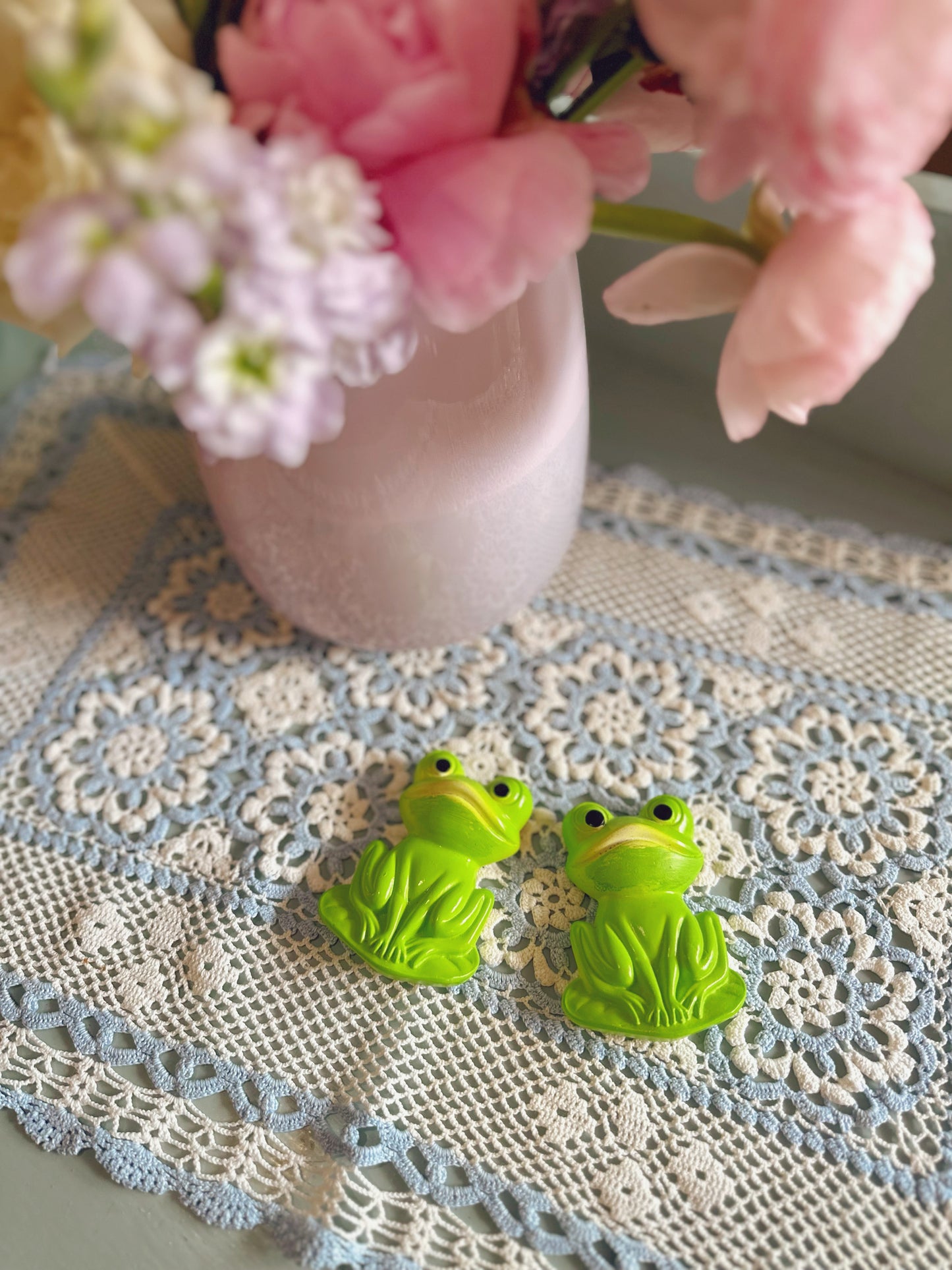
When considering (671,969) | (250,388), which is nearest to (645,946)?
(671,969)

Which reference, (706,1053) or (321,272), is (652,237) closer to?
(321,272)

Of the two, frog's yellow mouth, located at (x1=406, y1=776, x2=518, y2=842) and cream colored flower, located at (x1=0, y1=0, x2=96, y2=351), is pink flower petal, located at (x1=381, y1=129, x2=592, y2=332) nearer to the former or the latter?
cream colored flower, located at (x1=0, y1=0, x2=96, y2=351)

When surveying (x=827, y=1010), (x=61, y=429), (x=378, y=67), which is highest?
(x=378, y=67)

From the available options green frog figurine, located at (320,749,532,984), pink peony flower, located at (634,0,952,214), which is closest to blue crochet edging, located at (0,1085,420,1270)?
green frog figurine, located at (320,749,532,984)

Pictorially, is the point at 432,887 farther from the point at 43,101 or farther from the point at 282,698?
the point at 43,101

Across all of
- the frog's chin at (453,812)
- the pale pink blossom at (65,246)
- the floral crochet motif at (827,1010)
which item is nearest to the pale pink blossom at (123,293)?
the pale pink blossom at (65,246)

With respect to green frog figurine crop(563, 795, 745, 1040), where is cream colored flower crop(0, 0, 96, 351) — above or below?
above

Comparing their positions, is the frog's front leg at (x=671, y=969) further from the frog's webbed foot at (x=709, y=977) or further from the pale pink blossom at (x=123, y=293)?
the pale pink blossom at (x=123, y=293)
